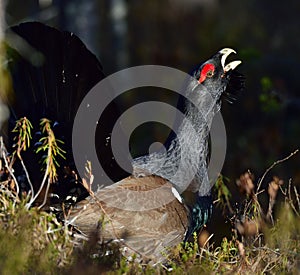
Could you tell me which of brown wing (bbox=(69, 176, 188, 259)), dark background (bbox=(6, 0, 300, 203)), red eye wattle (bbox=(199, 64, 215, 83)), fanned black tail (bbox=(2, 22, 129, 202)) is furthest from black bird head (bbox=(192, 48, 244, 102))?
dark background (bbox=(6, 0, 300, 203))

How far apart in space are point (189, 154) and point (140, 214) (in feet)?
2.55

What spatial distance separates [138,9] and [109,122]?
12.3m

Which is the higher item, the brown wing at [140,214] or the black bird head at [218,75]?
the black bird head at [218,75]

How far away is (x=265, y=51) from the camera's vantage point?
14.8m

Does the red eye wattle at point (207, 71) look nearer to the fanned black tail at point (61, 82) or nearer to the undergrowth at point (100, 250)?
the fanned black tail at point (61, 82)

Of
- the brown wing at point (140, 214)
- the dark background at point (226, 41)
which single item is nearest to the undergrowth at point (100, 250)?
the brown wing at point (140, 214)

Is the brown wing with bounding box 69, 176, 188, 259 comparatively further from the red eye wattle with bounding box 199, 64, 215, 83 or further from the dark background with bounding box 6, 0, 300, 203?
the dark background with bounding box 6, 0, 300, 203

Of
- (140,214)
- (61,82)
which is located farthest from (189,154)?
(61,82)

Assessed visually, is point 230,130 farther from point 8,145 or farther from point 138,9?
point 8,145

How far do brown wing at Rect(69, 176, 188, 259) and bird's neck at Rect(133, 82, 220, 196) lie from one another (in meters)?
0.26

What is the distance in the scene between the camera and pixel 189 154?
5.25 m

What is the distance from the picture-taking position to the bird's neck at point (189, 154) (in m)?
5.10

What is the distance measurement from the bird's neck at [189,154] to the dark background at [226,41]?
183 inches

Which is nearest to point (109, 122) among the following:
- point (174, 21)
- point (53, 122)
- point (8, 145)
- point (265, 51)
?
point (53, 122)
